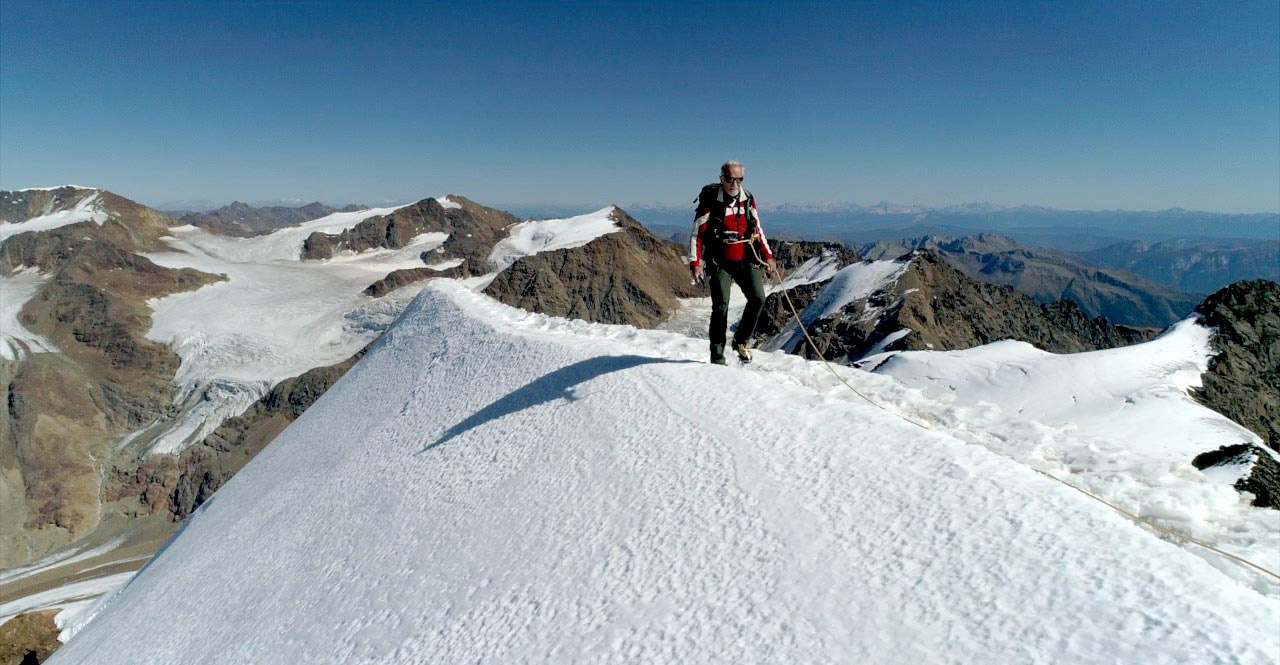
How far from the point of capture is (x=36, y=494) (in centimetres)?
7988

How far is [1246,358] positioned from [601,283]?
116399mm

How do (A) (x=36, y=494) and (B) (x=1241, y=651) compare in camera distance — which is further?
Result: (A) (x=36, y=494)

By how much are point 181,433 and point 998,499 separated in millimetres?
123351

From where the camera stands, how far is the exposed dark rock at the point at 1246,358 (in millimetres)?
19578

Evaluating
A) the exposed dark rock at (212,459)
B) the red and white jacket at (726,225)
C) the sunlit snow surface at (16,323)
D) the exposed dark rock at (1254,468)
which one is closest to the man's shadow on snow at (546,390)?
the red and white jacket at (726,225)

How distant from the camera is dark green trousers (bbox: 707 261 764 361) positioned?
765 cm

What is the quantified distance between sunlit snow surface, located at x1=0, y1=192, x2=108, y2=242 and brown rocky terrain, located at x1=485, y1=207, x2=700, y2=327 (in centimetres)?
13386

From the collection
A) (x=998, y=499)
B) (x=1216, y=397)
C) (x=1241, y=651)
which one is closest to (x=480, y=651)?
(x=998, y=499)

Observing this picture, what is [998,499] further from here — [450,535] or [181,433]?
[181,433]

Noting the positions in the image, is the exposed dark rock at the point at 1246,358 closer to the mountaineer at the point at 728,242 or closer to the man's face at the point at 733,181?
the mountaineer at the point at 728,242

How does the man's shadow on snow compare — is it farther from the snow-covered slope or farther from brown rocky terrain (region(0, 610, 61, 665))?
brown rocky terrain (region(0, 610, 61, 665))

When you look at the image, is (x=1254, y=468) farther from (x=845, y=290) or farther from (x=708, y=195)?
(x=845, y=290)

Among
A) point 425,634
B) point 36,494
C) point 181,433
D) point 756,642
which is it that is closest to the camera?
point 756,642

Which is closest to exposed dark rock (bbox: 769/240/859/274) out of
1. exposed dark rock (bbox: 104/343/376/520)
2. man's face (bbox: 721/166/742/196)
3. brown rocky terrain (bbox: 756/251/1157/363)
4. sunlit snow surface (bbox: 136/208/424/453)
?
brown rocky terrain (bbox: 756/251/1157/363)
